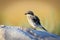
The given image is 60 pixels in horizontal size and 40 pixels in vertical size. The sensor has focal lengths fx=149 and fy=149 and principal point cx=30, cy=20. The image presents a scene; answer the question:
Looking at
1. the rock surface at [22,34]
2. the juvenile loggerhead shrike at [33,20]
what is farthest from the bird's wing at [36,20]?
the rock surface at [22,34]

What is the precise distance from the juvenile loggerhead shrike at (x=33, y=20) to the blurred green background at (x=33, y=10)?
40mm

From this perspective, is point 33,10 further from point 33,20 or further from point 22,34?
point 22,34

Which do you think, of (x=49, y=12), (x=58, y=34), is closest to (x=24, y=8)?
(x=49, y=12)

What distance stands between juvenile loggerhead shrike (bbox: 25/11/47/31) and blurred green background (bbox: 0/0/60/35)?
0.13ft

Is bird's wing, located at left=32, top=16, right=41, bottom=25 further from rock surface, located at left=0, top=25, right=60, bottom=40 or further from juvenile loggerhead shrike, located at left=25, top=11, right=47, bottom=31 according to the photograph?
rock surface, located at left=0, top=25, right=60, bottom=40

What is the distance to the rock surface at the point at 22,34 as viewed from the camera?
178 centimetres

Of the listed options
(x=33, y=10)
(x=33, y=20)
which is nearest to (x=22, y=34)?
(x=33, y=20)

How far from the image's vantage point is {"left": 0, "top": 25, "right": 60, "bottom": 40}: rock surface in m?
1.78

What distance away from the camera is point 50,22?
181cm

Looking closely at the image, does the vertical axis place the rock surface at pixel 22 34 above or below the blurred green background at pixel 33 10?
below

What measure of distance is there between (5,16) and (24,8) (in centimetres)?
26

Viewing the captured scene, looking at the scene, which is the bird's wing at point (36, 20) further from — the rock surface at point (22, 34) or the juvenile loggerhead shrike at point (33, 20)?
the rock surface at point (22, 34)

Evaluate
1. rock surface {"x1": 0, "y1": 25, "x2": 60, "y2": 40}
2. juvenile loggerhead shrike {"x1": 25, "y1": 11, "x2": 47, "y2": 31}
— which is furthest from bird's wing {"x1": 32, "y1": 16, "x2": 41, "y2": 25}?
rock surface {"x1": 0, "y1": 25, "x2": 60, "y2": 40}

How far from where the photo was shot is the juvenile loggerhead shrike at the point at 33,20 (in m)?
1.84
